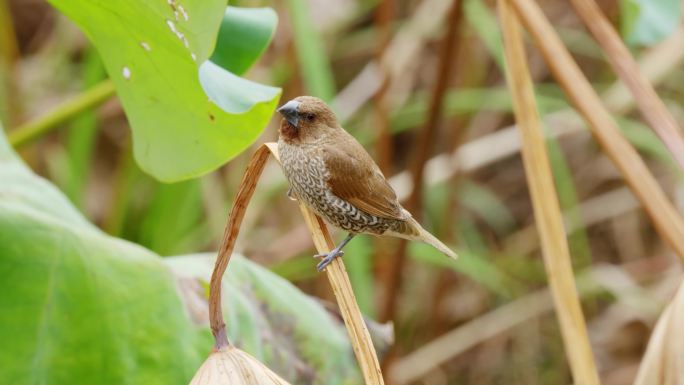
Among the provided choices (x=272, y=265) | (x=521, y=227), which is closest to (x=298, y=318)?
(x=272, y=265)

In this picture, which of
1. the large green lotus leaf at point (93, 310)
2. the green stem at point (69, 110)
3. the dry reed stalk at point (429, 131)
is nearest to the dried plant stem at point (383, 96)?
the dry reed stalk at point (429, 131)

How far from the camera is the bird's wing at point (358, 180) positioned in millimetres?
1415

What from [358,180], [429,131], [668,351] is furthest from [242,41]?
[429,131]

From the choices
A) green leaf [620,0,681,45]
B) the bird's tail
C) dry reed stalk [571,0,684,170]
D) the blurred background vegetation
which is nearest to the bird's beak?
the bird's tail

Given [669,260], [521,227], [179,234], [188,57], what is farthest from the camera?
[521,227]

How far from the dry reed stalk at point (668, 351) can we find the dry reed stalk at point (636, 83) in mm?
250

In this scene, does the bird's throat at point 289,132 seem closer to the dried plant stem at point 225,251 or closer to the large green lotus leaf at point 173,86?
the large green lotus leaf at point 173,86

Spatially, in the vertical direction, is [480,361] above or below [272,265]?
below

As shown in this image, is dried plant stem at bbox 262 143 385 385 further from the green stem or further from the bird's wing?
the green stem

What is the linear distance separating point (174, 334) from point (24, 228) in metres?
0.24

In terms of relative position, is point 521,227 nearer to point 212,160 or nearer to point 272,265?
Answer: point 272,265

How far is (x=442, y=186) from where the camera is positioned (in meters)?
3.66

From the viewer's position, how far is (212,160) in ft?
3.73

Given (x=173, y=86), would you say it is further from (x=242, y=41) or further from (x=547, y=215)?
(x=547, y=215)
